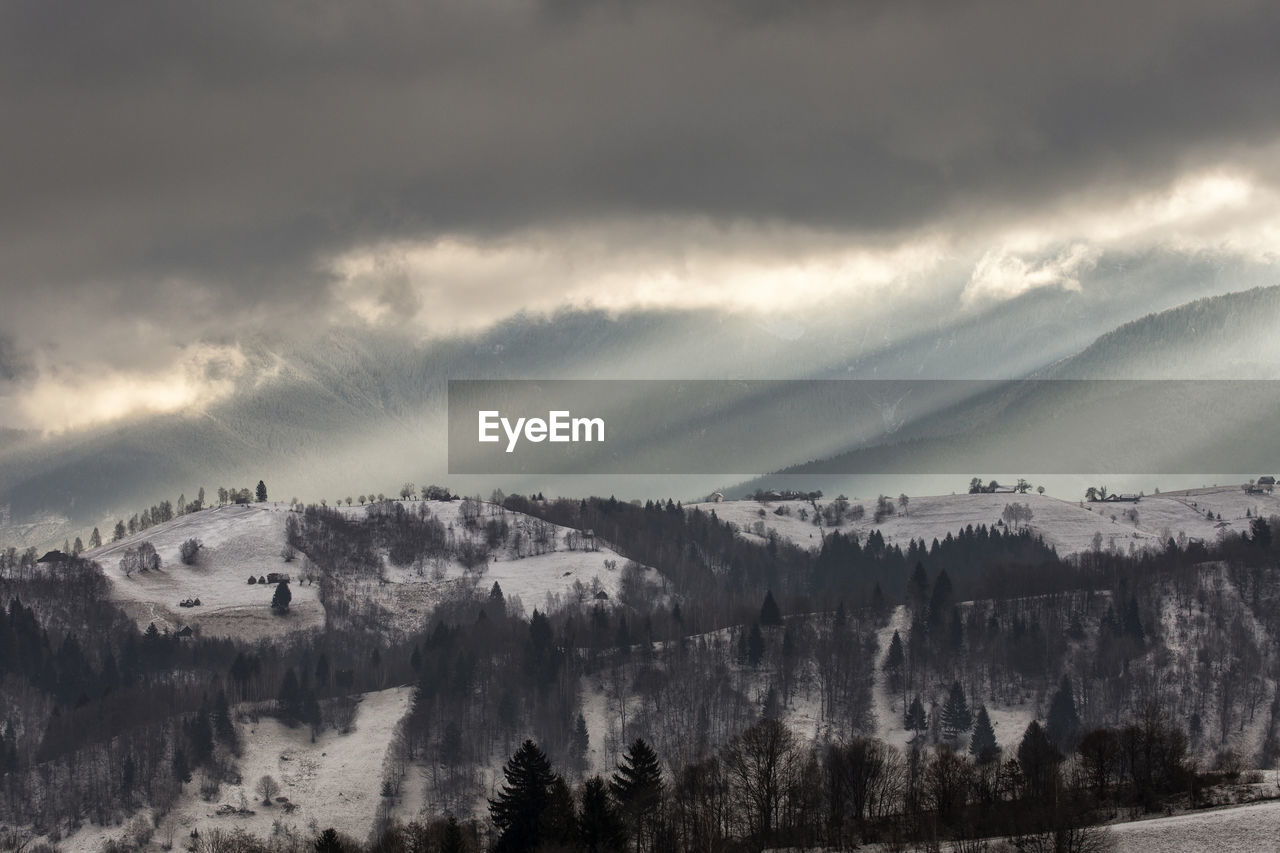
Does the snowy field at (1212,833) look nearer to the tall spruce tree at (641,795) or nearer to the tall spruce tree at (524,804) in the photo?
the tall spruce tree at (641,795)

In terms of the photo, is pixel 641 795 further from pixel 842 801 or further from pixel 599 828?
pixel 842 801

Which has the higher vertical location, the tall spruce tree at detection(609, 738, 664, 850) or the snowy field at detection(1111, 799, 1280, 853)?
the tall spruce tree at detection(609, 738, 664, 850)

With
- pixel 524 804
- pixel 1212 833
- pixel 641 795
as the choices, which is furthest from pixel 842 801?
pixel 1212 833

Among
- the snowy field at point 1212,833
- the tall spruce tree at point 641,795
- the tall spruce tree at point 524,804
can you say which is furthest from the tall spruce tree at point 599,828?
the snowy field at point 1212,833

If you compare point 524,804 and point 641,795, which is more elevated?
point 524,804

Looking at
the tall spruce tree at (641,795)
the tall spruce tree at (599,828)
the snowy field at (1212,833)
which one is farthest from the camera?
the tall spruce tree at (641,795)

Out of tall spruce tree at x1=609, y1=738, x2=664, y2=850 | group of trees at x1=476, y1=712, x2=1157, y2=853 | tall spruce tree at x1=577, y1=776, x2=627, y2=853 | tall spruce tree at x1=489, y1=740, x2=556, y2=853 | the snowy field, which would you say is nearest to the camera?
the snowy field

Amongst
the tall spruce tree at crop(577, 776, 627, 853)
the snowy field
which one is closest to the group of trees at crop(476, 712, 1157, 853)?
the tall spruce tree at crop(577, 776, 627, 853)

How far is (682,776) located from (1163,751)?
44729 mm

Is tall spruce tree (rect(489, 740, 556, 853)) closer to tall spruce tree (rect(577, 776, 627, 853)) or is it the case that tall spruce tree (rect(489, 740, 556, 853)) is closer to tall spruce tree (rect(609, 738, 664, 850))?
tall spruce tree (rect(577, 776, 627, 853))

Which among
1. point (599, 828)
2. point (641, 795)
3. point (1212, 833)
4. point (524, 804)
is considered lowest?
point (1212, 833)

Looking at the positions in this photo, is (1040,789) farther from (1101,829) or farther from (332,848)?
(332,848)

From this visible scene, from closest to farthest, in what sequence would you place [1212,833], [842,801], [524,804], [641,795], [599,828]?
1. [1212,833]
2. [599,828]
3. [524,804]
4. [641,795]
5. [842,801]

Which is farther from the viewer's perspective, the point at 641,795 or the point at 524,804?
the point at 641,795
